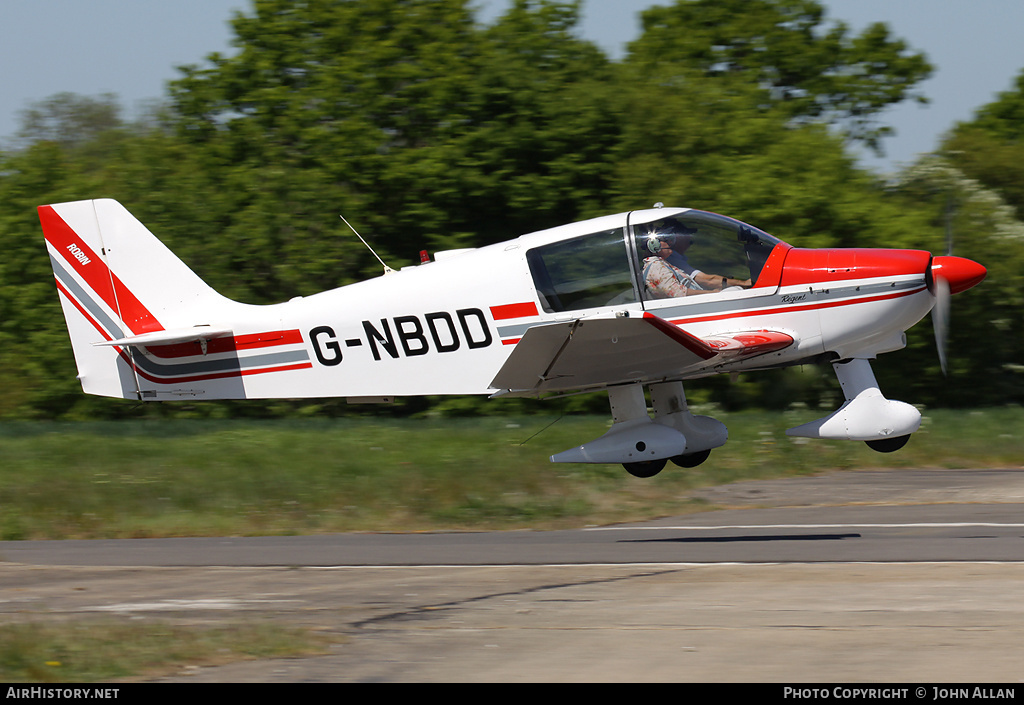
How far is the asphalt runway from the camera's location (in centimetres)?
629

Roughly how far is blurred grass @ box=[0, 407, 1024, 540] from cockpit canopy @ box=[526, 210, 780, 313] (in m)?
4.13

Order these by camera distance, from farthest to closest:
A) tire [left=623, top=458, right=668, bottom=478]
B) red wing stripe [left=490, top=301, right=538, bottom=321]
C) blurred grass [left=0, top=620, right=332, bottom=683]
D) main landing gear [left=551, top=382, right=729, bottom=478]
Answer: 1. tire [left=623, top=458, right=668, bottom=478]
2. red wing stripe [left=490, top=301, right=538, bottom=321]
3. main landing gear [left=551, top=382, right=729, bottom=478]
4. blurred grass [left=0, top=620, right=332, bottom=683]

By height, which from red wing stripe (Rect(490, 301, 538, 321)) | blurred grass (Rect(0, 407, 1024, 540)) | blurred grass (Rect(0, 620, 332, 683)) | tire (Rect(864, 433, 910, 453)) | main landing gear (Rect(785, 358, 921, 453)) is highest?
red wing stripe (Rect(490, 301, 538, 321))

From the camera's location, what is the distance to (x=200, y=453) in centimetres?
1562

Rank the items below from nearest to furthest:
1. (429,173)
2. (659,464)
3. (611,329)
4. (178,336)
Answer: (611,329) < (659,464) < (178,336) < (429,173)

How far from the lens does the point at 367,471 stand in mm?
14758

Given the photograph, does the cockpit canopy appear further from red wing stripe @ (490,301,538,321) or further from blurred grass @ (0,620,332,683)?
blurred grass @ (0,620,332,683)

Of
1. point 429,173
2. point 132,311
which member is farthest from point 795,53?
point 132,311

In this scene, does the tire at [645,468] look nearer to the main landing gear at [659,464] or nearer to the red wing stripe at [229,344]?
the main landing gear at [659,464]

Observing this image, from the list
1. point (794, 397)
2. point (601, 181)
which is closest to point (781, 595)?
point (794, 397)

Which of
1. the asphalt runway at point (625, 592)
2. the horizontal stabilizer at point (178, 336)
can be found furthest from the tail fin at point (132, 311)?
the asphalt runway at point (625, 592)

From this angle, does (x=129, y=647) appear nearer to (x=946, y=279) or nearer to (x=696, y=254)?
(x=696, y=254)

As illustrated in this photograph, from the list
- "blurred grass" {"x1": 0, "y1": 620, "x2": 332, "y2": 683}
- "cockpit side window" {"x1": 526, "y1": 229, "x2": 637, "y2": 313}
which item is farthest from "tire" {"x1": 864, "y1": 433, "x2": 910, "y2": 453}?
"blurred grass" {"x1": 0, "y1": 620, "x2": 332, "y2": 683}

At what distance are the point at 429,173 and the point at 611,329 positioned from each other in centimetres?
1164
